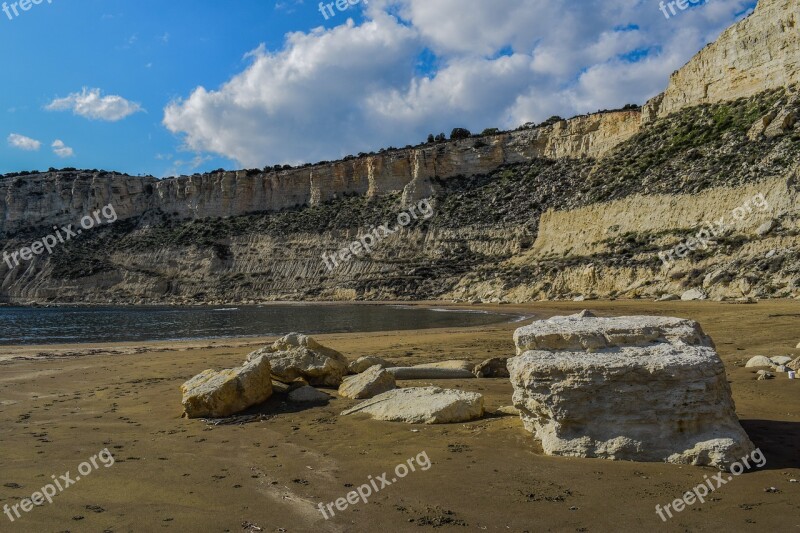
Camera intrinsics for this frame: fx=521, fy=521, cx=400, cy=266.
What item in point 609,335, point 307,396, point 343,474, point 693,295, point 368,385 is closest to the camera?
point 343,474

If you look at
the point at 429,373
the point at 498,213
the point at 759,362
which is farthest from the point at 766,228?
the point at 498,213

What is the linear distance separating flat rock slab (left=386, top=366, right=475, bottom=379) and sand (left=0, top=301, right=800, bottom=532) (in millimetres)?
686

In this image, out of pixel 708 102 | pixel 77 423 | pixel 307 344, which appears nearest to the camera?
pixel 77 423

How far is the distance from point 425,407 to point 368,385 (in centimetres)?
185

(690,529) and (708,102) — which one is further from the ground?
(708,102)

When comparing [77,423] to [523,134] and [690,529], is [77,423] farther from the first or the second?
[523,134]

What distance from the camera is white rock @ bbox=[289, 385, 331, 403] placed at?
9.32 m

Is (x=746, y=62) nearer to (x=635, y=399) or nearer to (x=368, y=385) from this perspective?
(x=368, y=385)

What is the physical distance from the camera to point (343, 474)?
590 centimetres

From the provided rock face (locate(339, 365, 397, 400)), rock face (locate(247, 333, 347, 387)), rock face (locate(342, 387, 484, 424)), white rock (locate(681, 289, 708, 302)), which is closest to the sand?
rock face (locate(342, 387, 484, 424))

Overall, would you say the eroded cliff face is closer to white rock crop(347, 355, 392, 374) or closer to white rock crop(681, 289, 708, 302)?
white rock crop(681, 289, 708, 302)

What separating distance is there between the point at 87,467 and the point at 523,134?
6387 centimetres

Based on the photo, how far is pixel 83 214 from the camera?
80.4 metres

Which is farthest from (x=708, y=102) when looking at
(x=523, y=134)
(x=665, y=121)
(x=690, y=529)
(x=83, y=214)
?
(x=83, y=214)
